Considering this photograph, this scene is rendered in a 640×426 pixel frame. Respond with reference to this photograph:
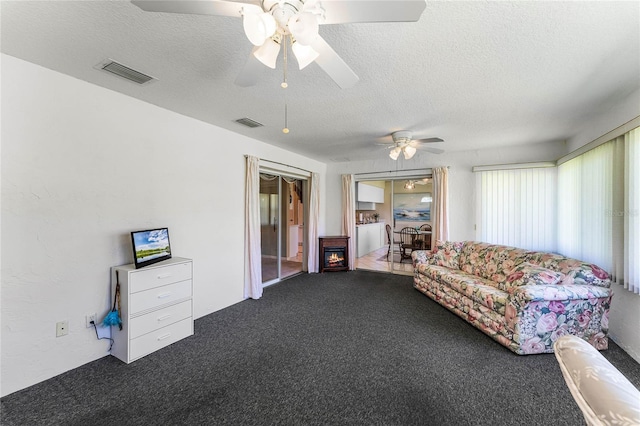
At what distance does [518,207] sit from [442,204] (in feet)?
3.90

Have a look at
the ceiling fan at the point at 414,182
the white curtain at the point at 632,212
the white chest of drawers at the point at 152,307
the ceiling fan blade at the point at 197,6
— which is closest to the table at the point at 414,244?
the ceiling fan at the point at 414,182

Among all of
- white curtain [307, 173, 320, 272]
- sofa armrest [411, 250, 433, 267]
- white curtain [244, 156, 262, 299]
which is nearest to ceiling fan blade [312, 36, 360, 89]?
white curtain [244, 156, 262, 299]

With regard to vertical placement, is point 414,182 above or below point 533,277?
above

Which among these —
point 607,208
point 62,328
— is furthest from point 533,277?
point 62,328

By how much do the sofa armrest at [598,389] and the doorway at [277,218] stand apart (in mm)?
4257

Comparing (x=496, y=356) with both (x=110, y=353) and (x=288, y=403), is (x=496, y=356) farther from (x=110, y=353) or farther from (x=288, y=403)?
(x=110, y=353)

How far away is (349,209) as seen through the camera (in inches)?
230

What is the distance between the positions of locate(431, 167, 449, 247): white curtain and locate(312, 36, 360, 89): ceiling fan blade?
3.91 m

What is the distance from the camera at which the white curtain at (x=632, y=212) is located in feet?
7.39

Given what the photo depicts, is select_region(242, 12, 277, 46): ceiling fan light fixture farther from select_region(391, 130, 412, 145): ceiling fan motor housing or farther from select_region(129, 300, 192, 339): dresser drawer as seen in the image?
select_region(391, 130, 412, 145): ceiling fan motor housing

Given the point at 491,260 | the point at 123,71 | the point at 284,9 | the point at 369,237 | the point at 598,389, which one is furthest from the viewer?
the point at 369,237

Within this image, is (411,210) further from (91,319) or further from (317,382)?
(91,319)

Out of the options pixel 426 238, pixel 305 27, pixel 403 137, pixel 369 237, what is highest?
pixel 403 137

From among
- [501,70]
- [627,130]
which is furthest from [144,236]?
[627,130]
